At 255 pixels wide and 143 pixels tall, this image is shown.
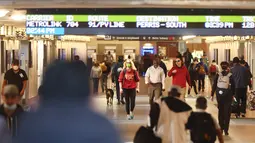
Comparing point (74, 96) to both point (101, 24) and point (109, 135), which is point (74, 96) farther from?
point (101, 24)

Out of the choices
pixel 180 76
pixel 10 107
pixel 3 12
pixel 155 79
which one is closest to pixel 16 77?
pixel 3 12

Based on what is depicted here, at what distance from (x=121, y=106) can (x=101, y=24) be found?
260 inches

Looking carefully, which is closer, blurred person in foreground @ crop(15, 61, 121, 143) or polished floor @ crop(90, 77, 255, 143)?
blurred person in foreground @ crop(15, 61, 121, 143)

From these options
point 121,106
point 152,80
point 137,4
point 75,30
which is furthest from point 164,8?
point 121,106

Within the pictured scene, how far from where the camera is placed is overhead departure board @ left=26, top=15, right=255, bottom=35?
11977 millimetres

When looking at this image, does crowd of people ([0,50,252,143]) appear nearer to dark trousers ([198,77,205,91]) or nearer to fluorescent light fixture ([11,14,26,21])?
fluorescent light fixture ([11,14,26,21])

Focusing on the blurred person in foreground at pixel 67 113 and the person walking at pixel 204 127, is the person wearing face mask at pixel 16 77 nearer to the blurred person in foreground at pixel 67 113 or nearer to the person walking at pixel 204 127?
the person walking at pixel 204 127

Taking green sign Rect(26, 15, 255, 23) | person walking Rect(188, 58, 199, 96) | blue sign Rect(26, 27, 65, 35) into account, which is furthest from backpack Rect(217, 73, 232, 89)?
person walking Rect(188, 58, 199, 96)

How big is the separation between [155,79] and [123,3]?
12.2ft

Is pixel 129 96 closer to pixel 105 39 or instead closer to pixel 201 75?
pixel 105 39

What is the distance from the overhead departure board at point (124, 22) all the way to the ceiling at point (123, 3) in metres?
0.41

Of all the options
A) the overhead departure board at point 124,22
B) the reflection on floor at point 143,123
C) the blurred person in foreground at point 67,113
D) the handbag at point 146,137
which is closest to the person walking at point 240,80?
Result: the reflection on floor at point 143,123

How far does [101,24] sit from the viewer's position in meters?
12.0

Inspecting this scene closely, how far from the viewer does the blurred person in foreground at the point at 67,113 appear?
128 inches
